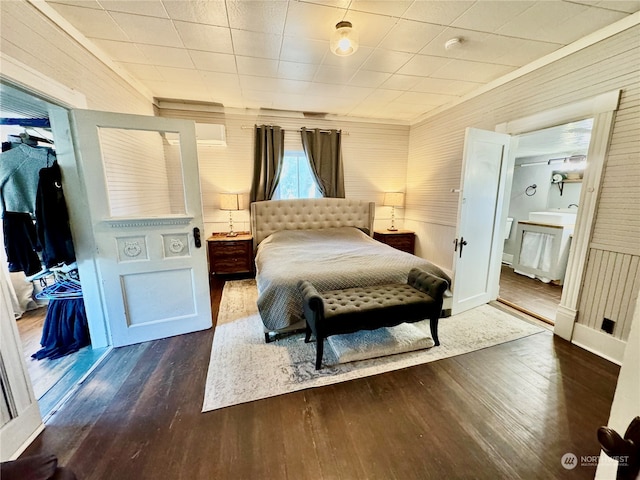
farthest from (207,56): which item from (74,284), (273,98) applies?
(74,284)

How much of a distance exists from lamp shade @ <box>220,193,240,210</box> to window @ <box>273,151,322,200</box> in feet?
2.44

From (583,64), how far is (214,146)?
15.3ft

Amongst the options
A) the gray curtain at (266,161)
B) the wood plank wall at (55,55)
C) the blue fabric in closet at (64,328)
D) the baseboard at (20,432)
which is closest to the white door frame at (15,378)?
the baseboard at (20,432)

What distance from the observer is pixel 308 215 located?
4578 millimetres

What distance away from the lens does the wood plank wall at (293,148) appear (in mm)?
4273

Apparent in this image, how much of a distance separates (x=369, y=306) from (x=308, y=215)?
106 inches

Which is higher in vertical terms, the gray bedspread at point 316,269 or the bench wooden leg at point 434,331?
the gray bedspread at point 316,269

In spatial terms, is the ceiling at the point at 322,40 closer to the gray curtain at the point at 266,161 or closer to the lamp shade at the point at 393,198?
the gray curtain at the point at 266,161

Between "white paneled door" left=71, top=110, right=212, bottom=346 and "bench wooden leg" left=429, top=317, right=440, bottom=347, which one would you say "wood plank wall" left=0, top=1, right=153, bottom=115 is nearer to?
"white paneled door" left=71, top=110, right=212, bottom=346

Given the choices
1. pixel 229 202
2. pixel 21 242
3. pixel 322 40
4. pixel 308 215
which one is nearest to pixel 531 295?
pixel 308 215

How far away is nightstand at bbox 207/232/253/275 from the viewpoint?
13.4 ft

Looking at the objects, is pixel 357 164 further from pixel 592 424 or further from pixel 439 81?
pixel 592 424

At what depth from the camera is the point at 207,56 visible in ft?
8.57

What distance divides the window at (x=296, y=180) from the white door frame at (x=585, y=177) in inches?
129
